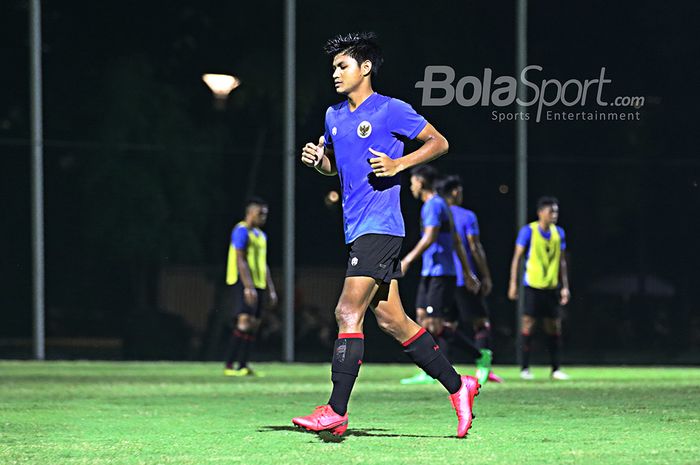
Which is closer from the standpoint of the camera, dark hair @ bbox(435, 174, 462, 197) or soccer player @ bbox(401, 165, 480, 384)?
soccer player @ bbox(401, 165, 480, 384)

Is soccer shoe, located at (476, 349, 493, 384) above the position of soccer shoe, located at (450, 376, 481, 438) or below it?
below

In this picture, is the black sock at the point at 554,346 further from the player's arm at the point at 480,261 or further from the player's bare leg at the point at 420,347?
the player's bare leg at the point at 420,347

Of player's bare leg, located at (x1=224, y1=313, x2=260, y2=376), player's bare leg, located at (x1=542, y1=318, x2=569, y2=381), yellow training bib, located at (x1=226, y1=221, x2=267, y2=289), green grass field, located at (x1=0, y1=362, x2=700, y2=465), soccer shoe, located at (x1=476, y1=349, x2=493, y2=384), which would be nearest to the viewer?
green grass field, located at (x1=0, y1=362, x2=700, y2=465)

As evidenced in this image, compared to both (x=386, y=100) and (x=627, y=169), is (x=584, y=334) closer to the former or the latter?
(x=627, y=169)

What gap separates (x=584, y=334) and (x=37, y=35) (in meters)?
7.73

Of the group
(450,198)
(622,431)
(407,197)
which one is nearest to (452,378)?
(622,431)

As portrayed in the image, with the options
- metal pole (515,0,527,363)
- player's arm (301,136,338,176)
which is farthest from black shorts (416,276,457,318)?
player's arm (301,136,338,176)

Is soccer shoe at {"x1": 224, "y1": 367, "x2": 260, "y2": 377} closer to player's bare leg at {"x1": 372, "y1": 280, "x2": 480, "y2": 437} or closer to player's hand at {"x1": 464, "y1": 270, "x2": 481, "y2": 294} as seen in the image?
player's hand at {"x1": 464, "y1": 270, "x2": 481, "y2": 294}

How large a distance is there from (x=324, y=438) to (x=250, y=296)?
7.58 meters

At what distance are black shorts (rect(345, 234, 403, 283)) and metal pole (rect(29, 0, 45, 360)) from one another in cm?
1071

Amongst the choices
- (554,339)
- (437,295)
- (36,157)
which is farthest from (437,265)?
(36,157)

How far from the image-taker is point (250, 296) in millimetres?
15180

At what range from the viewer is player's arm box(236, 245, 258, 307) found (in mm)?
15078

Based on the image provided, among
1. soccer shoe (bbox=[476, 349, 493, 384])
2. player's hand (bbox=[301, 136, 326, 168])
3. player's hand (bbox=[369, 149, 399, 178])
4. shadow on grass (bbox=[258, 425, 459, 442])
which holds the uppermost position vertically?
player's hand (bbox=[301, 136, 326, 168])
